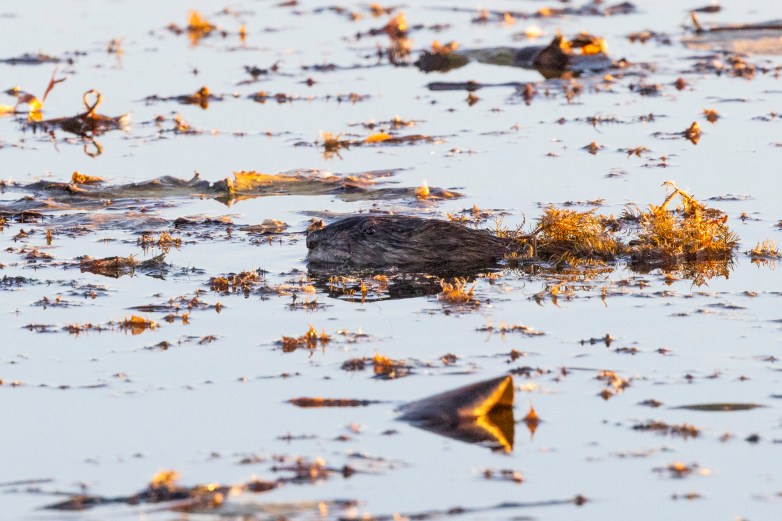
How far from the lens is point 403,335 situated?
342 inches

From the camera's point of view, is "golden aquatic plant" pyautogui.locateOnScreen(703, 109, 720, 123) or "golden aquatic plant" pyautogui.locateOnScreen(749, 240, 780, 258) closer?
"golden aquatic plant" pyautogui.locateOnScreen(749, 240, 780, 258)

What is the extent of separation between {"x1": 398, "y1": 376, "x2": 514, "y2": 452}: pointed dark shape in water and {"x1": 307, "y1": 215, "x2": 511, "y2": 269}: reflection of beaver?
133 inches

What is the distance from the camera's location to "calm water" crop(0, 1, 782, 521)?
6367mm

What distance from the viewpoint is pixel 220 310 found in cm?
933

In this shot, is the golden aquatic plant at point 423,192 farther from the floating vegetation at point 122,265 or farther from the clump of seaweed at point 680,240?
the floating vegetation at point 122,265

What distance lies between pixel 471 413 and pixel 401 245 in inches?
143

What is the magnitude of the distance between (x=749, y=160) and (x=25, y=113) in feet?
27.7

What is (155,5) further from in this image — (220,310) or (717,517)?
(717,517)

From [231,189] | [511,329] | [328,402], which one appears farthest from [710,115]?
[328,402]

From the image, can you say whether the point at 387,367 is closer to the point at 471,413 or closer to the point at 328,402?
the point at 328,402

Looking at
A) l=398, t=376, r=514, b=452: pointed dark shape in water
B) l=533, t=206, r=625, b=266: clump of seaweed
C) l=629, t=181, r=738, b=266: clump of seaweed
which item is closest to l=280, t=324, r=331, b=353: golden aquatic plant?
l=398, t=376, r=514, b=452: pointed dark shape in water

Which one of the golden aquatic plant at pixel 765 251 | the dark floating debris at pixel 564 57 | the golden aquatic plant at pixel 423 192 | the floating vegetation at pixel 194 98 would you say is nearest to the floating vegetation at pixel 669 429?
the golden aquatic plant at pixel 765 251

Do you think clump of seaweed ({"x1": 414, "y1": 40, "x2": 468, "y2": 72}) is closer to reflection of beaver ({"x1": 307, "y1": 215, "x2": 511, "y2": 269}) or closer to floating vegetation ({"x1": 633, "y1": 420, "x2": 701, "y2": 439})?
reflection of beaver ({"x1": 307, "y1": 215, "x2": 511, "y2": 269})

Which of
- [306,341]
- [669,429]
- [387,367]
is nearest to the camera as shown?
[669,429]
